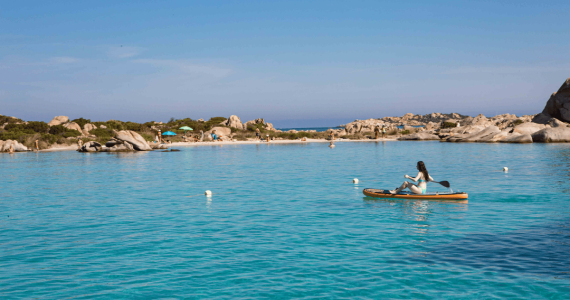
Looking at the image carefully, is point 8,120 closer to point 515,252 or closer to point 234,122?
point 234,122

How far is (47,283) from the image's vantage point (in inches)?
356

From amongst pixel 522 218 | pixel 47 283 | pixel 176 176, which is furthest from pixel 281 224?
pixel 176 176

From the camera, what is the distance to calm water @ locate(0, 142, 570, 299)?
8688 millimetres

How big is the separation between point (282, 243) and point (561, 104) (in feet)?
239

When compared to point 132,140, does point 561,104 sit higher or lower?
higher

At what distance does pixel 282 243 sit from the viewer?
1191 centimetres

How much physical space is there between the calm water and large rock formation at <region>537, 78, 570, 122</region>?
54035mm

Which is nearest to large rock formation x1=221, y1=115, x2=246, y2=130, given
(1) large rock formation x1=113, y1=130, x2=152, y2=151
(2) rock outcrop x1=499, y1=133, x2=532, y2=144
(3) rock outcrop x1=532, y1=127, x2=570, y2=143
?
(1) large rock formation x1=113, y1=130, x2=152, y2=151

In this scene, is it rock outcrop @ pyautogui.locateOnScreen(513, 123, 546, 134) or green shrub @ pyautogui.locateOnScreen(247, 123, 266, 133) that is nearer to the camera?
rock outcrop @ pyautogui.locateOnScreen(513, 123, 546, 134)

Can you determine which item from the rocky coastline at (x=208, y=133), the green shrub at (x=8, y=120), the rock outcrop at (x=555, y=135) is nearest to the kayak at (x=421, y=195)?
the rocky coastline at (x=208, y=133)

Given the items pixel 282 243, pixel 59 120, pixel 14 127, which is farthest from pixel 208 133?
pixel 282 243

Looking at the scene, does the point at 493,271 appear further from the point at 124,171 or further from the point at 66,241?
the point at 124,171

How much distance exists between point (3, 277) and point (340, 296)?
23.5 feet

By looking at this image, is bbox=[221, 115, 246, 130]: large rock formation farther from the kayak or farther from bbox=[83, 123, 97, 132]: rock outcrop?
the kayak
